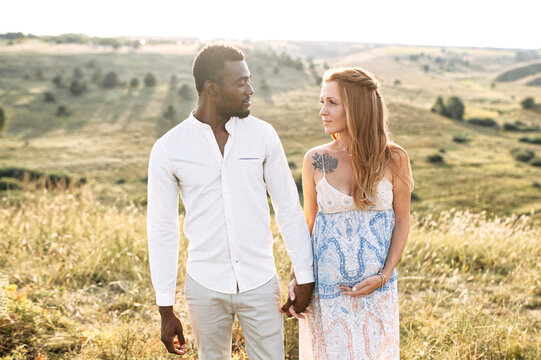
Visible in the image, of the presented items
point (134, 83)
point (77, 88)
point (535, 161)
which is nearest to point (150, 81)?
point (134, 83)

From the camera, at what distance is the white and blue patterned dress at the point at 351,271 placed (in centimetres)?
294

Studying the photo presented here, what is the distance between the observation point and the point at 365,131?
9.77ft

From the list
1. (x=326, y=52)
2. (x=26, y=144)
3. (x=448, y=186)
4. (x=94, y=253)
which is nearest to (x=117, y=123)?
(x=26, y=144)

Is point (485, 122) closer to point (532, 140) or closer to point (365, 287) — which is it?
point (532, 140)

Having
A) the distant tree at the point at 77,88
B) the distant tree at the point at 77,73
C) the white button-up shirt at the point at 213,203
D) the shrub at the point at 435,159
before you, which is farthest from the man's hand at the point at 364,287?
the distant tree at the point at 77,73

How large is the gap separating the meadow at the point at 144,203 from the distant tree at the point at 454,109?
56.6 inches

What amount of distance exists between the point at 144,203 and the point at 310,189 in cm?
1912

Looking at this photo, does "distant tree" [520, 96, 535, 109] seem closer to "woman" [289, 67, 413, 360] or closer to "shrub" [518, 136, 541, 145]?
"shrub" [518, 136, 541, 145]

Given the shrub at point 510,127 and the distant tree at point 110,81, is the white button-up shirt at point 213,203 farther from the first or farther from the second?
the distant tree at point 110,81

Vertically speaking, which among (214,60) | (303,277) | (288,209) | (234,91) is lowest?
(303,277)

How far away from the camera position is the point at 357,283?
2947mm

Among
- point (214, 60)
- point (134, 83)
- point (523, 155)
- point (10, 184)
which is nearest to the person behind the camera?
point (214, 60)

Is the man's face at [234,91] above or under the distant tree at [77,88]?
above

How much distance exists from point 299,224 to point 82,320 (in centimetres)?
295
